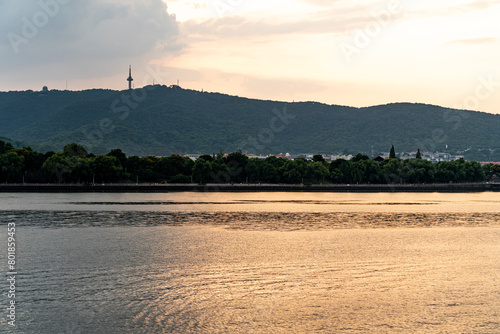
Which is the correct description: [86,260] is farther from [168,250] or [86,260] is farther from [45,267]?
[168,250]

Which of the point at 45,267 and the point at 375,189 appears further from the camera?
the point at 375,189

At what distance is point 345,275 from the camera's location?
34000 mm

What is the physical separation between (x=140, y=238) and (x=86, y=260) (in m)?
12.1

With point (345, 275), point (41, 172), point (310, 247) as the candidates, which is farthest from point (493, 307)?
point (41, 172)

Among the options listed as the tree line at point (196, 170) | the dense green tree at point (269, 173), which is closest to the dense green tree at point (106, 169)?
the tree line at point (196, 170)

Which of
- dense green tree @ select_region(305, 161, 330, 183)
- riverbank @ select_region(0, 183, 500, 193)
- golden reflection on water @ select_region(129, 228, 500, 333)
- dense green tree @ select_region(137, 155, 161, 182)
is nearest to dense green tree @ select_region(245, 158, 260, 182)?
riverbank @ select_region(0, 183, 500, 193)

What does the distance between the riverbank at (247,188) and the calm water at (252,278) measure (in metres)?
72.2

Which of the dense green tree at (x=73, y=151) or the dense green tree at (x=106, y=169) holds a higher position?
the dense green tree at (x=73, y=151)

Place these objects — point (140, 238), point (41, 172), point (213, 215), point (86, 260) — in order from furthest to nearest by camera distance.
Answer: point (41, 172) < point (213, 215) < point (140, 238) < point (86, 260)

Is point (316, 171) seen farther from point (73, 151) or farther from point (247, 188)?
point (73, 151)

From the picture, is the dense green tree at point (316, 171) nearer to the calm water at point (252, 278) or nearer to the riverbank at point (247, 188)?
the riverbank at point (247, 188)

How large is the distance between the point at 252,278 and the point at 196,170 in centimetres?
11689

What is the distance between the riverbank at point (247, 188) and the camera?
429 feet

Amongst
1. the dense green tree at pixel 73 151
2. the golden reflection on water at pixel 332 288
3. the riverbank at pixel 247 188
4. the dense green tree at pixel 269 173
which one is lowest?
the golden reflection on water at pixel 332 288
